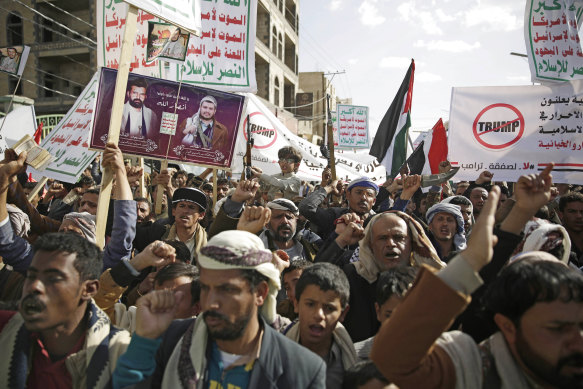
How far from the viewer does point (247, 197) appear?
10.1 feet

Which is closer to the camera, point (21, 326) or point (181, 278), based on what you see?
point (21, 326)

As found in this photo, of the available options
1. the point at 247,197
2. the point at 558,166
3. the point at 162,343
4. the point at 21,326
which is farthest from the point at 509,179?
the point at 21,326

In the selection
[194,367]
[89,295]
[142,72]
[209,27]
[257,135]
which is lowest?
[194,367]

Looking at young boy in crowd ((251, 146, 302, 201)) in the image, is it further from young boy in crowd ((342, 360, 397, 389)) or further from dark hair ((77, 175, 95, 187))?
young boy in crowd ((342, 360, 397, 389))

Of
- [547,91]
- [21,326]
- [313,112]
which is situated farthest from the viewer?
[313,112]

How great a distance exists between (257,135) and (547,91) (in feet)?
13.5

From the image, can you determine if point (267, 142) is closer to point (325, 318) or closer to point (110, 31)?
point (110, 31)

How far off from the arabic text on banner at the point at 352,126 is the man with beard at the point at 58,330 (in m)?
15.0

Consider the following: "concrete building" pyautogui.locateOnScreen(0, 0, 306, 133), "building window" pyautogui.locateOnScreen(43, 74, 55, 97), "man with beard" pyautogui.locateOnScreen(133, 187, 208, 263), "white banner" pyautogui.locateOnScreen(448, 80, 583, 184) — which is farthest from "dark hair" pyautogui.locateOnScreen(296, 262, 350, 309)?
"building window" pyautogui.locateOnScreen(43, 74, 55, 97)

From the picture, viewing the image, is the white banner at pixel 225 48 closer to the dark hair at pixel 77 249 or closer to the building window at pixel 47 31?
the dark hair at pixel 77 249

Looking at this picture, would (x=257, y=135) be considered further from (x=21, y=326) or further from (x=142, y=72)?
(x=21, y=326)

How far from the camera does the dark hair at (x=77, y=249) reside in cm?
177

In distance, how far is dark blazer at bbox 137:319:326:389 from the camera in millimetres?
1636

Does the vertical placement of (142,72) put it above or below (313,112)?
below
